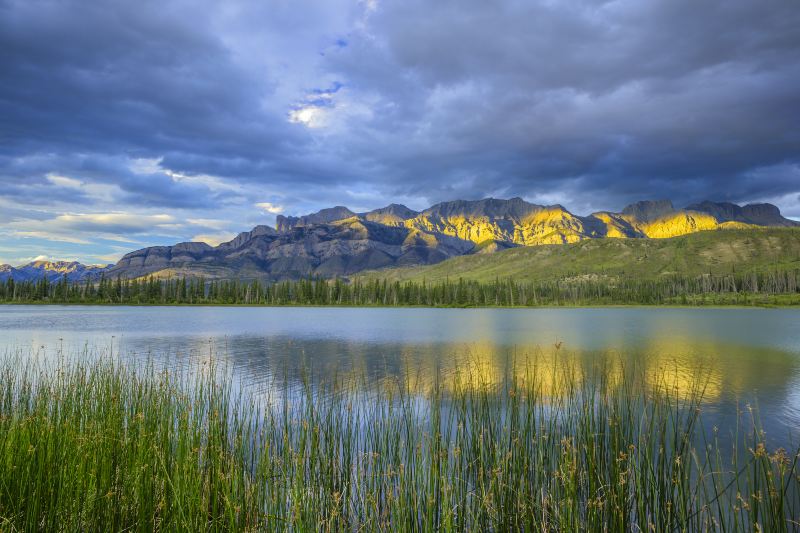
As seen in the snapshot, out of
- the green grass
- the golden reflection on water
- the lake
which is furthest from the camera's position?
the golden reflection on water

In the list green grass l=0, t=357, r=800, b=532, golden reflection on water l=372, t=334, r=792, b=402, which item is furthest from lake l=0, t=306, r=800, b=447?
green grass l=0, t=357, r=800, b=532

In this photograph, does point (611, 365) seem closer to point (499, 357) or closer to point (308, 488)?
point (499, 357)

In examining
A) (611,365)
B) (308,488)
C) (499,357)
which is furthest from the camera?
(499,357)

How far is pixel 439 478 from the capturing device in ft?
26.6

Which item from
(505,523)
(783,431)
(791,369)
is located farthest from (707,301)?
(505,523)

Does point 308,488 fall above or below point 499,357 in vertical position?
above

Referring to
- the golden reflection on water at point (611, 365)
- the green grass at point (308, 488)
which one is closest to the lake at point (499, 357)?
the golden reflection on water at point (611, 365)

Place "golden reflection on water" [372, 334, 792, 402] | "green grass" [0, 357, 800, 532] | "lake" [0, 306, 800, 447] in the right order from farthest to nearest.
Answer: "golden reflection on water" [372, 334, 792, 402] < "lake" [0, 306, 800, 447] < "green grass" [0, 357, 800, 532]

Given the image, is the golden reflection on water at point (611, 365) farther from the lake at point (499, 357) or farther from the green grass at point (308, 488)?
the green grass at point (308, 488)

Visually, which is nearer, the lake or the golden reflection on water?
the lake

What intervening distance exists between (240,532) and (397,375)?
2119 centimetres

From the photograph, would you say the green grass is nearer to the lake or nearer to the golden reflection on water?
the lake

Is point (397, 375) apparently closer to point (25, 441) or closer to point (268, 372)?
point (268, 372)

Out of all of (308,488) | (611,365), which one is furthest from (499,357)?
(308,488)
